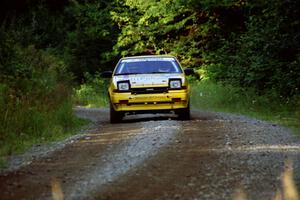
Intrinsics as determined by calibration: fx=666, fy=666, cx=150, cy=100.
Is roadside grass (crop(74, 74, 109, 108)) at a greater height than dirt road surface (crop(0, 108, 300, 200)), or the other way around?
roadside grass (crop(74, 74, 109, 108))

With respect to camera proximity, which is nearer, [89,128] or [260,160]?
[260,160]

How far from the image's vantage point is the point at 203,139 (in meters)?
11.5

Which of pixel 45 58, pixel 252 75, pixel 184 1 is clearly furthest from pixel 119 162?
pixel 184 1

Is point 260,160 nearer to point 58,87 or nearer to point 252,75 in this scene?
point 58,87

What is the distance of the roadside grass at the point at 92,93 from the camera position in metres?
29.8

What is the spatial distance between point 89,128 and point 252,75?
7.98m

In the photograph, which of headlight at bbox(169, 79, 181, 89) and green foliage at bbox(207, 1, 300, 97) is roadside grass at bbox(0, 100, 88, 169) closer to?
headlight at bbox(169, 79, 181, 89)

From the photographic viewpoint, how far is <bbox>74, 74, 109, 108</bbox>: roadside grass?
2980 centimetres

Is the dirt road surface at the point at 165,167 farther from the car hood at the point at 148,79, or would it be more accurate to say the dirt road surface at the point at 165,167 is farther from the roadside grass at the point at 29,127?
the car hood at the point at 148,79

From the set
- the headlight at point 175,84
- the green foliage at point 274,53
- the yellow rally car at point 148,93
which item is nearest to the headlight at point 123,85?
the yellow rally car at point 148,93

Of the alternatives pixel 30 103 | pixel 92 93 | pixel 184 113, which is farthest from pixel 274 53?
pixel 92 93

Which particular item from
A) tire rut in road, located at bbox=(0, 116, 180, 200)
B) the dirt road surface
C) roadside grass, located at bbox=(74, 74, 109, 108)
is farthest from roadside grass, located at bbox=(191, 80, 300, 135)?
roadside grass, located at bbox=(74, 74, 109, 108)

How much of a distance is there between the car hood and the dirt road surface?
9.61 ft

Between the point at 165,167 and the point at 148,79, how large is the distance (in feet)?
25.0
